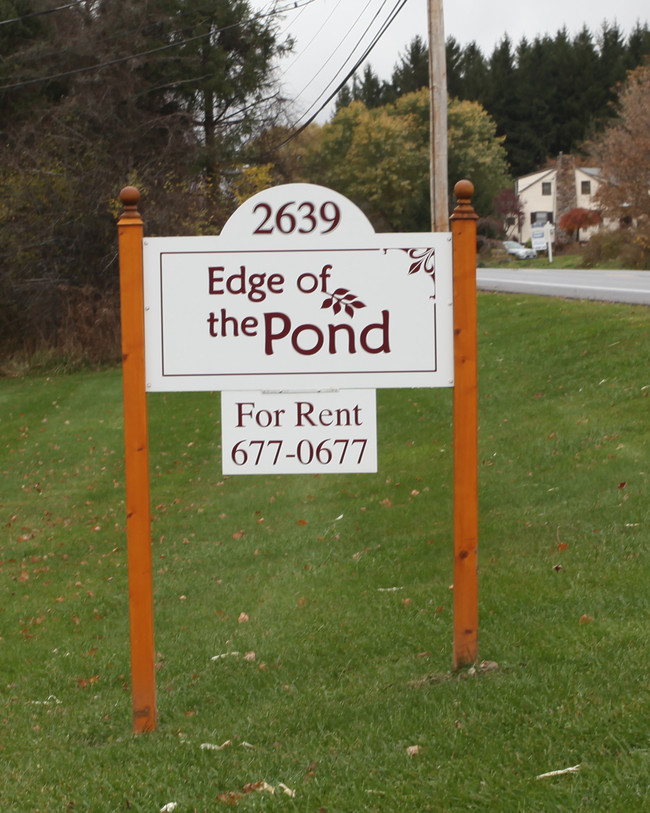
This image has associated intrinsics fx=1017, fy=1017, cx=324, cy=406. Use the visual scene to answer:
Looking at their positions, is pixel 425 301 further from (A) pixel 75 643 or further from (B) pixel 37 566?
(B) pixel 37 566

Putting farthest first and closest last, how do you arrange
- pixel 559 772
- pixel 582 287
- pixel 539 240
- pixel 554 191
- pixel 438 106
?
pixel 554 191 → pixel 539 240 → pixel 582 287 → pixel 438 106 → pixel 559 772

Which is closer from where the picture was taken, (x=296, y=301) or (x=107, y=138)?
(x=296, y=301)

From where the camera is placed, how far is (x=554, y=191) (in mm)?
80188

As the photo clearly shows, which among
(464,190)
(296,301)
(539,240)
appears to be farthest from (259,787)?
(539,240)

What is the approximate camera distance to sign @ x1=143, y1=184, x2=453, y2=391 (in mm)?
4348

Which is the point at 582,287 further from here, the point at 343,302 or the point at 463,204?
the point at 343,302

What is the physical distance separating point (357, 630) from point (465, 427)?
162cm

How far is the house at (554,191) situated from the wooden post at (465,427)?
7227cm

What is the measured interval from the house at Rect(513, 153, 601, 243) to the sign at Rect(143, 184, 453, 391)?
237 ft

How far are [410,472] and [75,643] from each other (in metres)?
4.90

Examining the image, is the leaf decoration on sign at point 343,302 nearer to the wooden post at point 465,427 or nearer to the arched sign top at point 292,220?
the arched sign top at point 292,220

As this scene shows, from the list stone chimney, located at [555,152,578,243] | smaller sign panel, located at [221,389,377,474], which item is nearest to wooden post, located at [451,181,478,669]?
smaller sign panel, located at [221,389,377,474]

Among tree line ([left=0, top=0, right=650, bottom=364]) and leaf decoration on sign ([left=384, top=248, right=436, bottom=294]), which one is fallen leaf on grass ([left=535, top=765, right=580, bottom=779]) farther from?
tree line ([left=0, top=0, right=650, bottom=364])

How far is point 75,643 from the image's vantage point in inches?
245
